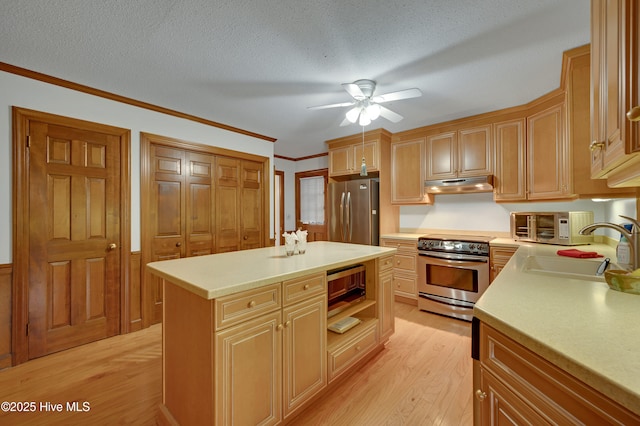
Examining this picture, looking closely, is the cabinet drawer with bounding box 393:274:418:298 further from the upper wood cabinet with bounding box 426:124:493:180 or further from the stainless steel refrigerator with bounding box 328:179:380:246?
the upper wood cabinet with bounding box 426:124:493:180

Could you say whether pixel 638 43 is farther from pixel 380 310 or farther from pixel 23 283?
pixel 23 283

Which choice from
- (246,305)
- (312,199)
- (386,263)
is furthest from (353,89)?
(312,199)

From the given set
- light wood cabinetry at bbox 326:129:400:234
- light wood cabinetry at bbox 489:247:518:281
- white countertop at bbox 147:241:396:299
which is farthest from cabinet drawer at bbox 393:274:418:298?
white countertop at bbox 147:241:396:299

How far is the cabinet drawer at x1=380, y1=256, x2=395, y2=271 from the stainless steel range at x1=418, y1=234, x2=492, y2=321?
1160mm

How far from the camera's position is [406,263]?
3.65m

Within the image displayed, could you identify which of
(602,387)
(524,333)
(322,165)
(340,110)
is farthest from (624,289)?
(322,165)

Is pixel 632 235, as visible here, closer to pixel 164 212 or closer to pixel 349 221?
pixel 349 221

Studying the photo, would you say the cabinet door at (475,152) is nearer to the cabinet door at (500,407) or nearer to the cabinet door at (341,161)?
the cabinet door at (341,161)

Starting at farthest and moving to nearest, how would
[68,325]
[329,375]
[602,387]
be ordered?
[68,325] → [329,375] → [602,387]

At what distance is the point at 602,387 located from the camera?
0.54m

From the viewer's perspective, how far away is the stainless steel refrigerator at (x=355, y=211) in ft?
13.0

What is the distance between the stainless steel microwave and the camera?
2689 millimetres

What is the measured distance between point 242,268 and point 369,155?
2954mm

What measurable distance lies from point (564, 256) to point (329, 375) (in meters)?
1.96
